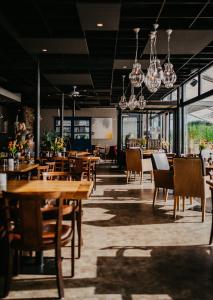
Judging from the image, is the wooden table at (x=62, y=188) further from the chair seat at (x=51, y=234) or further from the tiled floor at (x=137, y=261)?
the tiled floor at (x=137, y=261)

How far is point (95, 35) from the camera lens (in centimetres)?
723

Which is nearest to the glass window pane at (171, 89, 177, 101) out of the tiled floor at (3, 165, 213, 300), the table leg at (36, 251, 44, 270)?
the tiled floor at (3, 165, 213, 300)

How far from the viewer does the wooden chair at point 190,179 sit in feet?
18.9

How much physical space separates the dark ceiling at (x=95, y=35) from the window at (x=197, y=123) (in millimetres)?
1194

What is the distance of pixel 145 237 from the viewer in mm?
4711

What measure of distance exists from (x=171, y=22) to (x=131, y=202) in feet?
11.4

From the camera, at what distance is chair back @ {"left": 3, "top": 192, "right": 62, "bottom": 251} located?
271 centimetres

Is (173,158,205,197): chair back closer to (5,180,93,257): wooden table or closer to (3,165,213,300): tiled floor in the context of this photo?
(3,165,213,300): tiled floor

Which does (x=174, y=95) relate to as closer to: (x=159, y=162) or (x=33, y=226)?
Result: (x=159, y=162)

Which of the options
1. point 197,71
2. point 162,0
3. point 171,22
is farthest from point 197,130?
point 162,0

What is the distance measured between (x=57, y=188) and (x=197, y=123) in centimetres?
911

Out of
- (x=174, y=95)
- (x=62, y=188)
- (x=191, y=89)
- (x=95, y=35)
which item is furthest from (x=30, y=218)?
(x=174, y=95)

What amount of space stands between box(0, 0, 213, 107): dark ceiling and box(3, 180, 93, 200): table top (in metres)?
2.97

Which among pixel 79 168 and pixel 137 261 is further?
pixel 79 168
